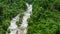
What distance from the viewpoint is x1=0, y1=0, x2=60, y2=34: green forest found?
52.9ft

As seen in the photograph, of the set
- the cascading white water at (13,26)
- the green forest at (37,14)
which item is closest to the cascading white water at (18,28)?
the cascading white water at (13,26)

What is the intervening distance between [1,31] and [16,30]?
1.29 metres

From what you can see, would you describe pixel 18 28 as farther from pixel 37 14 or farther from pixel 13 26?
pixel 37 14

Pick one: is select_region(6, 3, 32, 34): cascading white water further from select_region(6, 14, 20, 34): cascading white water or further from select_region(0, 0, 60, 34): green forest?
select_region(0, 0, 60, 34): green forest

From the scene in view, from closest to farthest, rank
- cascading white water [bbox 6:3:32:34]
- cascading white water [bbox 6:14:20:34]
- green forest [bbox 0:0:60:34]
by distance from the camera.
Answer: green forest [bbox 0:0:60:34], cascading white water [bbox 6:3:32:34], cascading white water [bbox 6:14:20:34]

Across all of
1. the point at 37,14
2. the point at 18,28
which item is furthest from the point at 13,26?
the point at 37,14

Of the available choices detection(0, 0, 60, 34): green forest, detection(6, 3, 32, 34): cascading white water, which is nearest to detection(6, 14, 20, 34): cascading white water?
detection(6, 3, 32, 34): cascading white water

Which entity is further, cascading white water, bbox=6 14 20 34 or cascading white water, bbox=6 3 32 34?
cascading white water, bbox=6 14 20 34

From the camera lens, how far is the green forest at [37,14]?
52.9ft

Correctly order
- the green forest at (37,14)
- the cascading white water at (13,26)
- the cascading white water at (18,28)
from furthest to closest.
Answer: the cascading white water at (13,26), the cascading white water at (18,28), the green forest at (37,14)

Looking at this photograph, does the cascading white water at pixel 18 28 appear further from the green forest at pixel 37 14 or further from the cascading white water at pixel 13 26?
the green forest at pixel 37 14

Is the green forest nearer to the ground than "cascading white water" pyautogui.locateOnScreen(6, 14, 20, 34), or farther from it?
farther from it

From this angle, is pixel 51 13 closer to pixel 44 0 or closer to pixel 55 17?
pixel 55 17

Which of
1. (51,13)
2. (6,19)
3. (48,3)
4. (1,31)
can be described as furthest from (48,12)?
(1,31)
